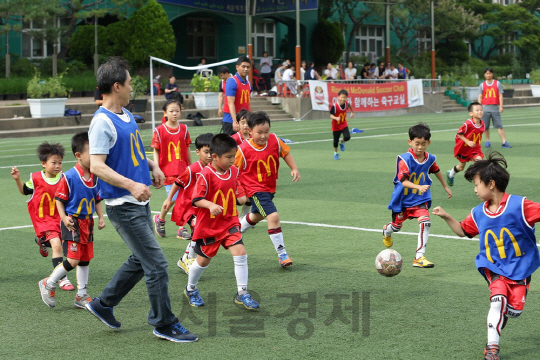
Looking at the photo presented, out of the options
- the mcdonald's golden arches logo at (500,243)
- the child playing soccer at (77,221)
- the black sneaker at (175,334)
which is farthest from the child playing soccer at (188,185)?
the mcdonald's golden arches logo at (500,243)

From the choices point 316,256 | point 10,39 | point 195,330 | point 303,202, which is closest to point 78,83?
point 10,39

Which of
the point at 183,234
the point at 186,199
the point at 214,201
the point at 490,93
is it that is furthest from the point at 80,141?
the point at 490,93

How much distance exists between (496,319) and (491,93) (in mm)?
15382

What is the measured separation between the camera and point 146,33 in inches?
1410

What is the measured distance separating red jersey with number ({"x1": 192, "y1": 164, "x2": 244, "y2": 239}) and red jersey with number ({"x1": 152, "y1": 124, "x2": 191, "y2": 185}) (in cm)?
321

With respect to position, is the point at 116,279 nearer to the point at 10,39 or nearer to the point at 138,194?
the point at 138,194

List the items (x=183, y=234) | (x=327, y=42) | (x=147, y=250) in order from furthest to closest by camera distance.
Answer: (x=327, y=42)
(x=183, y=234)
(x=147, y=250)

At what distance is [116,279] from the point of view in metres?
5.79

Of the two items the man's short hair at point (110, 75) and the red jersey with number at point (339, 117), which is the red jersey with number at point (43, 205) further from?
the red jersey with number at point (339, 117)

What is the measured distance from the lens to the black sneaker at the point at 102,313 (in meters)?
5.88

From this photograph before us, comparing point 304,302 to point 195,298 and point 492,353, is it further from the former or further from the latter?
point 492,353

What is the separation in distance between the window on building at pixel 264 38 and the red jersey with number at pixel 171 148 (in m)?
35.8

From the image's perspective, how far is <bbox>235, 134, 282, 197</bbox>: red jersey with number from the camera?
8.07 metres

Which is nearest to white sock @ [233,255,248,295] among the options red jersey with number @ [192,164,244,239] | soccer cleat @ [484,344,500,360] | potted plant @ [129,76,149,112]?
red jersey with number @ [192,164,244,239]
